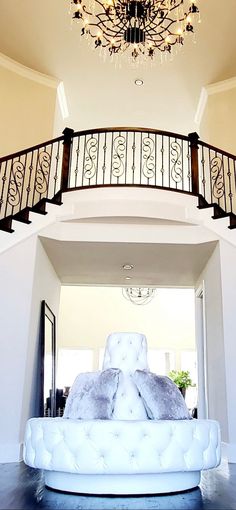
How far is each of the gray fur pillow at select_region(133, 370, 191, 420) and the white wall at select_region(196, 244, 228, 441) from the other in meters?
1.86

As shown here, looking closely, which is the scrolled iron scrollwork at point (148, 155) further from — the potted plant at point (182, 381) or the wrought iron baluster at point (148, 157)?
the potted plant at point (182, 381)

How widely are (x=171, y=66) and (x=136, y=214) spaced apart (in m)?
3.06

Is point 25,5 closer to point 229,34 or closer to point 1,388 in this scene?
point 229,34

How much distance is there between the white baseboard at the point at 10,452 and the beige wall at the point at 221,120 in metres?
5.25

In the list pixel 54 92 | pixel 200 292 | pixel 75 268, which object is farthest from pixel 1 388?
pixel 54 92

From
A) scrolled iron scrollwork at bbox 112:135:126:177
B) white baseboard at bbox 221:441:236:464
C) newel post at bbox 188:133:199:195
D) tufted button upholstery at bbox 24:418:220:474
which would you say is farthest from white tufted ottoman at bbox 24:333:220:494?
scrolled iron scrollwork at bbox 112:135:126:177

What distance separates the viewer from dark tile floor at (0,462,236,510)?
2.58 meters

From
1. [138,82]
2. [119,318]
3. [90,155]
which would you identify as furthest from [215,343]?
[119,318]

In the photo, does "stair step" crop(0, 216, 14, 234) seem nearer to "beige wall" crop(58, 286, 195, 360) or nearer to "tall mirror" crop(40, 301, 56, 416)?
"tall mirror" crop(40, 301, 56, 416)

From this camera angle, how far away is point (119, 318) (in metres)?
12.4

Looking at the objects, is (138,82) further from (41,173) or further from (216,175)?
(41,173)

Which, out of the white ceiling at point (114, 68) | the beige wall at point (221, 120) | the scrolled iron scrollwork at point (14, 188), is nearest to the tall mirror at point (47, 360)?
the scrolled iron scrollwork at point (14, 188)

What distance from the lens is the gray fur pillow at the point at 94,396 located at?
9.83 ft

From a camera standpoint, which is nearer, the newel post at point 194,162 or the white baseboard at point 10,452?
the white baseboard at point 10,452
